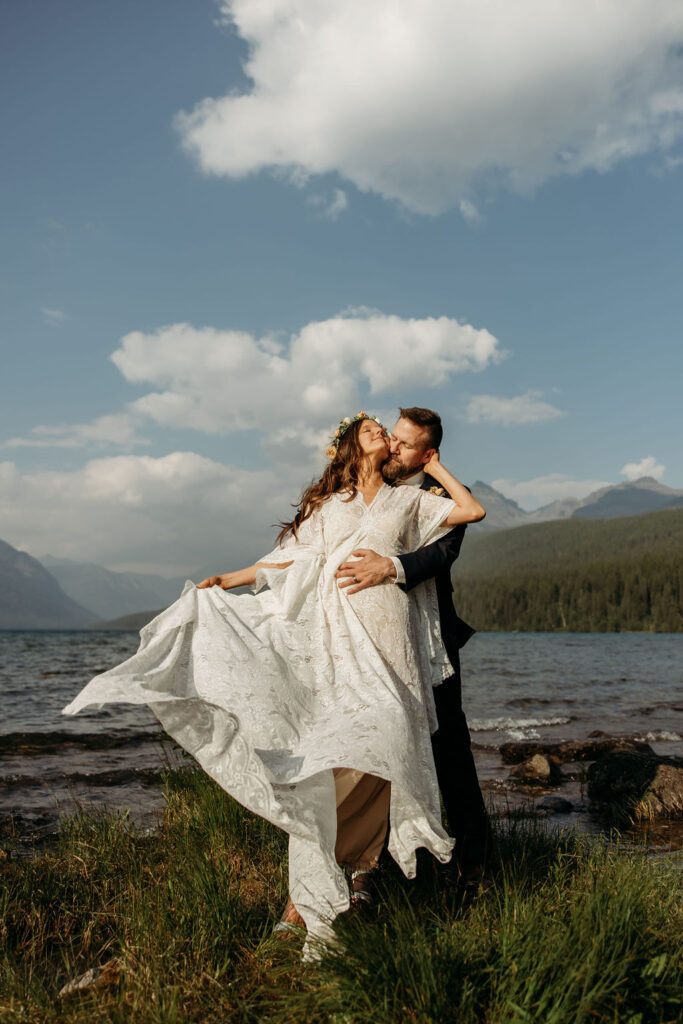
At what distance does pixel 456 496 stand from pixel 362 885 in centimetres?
233

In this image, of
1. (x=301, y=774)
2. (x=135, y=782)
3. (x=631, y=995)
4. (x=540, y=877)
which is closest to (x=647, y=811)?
(x=540, y=877)

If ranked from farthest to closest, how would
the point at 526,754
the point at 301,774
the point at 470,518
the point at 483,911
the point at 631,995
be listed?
1. the point at 526,754
2. the point at 470,518
3. the point at 483,911
4. the point at 301,774
5. the point at 631,995

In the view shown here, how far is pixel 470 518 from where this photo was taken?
422 centimetres

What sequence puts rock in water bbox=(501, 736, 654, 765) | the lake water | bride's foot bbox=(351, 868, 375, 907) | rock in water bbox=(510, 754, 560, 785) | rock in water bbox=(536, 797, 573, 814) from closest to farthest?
1. bride's foot bbox=(351, 868, 375, 907)
2. rock in water bbox=(536, 797, 573, 814)
3. the lake water
4. rock in water bbox=(510, 754, 560, 785)
5. rock in water bbox=(501, 736, 654, 765)

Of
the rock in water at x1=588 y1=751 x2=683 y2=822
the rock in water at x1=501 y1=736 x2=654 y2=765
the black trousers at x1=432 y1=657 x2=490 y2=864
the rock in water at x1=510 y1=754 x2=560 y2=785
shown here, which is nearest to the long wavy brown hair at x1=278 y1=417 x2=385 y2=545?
the black trousers at x1=432 y1=657 x2=490 y2=864

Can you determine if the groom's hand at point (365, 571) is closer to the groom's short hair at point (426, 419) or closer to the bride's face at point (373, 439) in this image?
the bride's face at point (373, 439)

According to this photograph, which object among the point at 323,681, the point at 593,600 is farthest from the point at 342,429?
the point at 593,600

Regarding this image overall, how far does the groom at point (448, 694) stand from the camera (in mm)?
4387

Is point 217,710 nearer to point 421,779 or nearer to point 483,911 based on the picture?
point 421,779

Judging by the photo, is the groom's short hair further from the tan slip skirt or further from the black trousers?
the tan slip skirt

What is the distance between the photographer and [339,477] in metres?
4.48

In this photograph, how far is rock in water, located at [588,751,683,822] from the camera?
7.59 metres

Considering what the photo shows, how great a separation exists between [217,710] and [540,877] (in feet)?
7.77

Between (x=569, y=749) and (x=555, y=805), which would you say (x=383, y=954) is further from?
(x=569, y=749)
